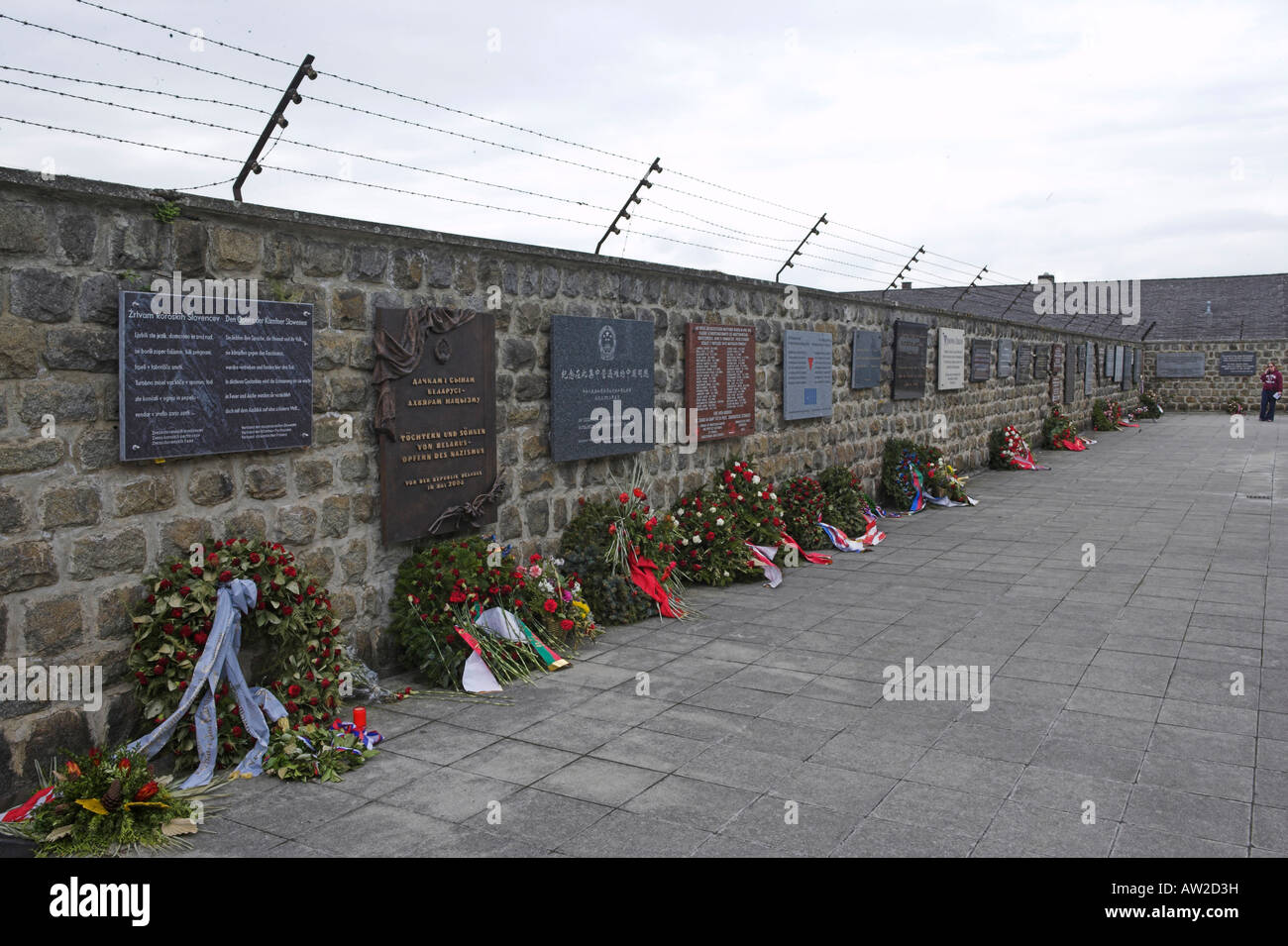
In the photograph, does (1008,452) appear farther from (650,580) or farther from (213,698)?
(213,698)

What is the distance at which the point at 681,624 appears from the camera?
22.5 feet

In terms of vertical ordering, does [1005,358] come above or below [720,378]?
above

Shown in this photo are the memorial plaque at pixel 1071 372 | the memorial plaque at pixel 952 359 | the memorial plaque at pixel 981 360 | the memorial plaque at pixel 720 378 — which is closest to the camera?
the memorial plaque at pixel 720 378

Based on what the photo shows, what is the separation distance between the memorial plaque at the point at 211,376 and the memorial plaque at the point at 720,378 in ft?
13.4

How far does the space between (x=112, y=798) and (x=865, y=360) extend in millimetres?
9955

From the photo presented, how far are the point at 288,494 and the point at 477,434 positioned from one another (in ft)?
4.82

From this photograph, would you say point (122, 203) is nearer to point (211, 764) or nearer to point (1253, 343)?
point (211, 764)

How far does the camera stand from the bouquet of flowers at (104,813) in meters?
3.52

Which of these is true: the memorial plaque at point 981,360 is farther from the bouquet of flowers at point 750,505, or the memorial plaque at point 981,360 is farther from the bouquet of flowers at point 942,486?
the bouquet of flowers at point 750,505

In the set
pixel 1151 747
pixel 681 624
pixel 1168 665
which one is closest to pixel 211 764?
pixel 681 624

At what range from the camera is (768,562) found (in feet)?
27.8

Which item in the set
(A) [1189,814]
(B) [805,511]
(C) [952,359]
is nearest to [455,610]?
(A) [1189,814]

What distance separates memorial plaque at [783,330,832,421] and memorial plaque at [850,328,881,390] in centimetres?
76

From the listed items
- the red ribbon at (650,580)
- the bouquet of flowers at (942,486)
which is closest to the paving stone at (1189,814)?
the red ribbon at (650,580)
